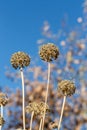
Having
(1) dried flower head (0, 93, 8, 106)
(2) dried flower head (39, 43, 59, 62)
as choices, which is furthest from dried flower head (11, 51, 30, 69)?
(1) dried flower head (0, 93, 8, 106)

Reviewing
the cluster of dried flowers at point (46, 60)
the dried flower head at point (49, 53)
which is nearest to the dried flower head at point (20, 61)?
the cluster of dried flowers at point (46, 60)

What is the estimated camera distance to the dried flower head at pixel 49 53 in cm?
477

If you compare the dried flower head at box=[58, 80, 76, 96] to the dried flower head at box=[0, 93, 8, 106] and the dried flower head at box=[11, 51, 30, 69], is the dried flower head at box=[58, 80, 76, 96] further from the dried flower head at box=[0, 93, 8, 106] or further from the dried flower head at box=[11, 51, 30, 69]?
the dried flower head at box=[0, 93, 8, 106]

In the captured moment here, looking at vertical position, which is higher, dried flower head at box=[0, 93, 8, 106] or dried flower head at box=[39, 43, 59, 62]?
dried flower head at box=[39, 43, 59, 62]

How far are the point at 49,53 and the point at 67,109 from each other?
13.9 metres

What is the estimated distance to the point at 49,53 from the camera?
4.77m

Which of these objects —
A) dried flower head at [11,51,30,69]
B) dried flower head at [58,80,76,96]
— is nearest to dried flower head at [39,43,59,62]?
dried flower head at [11,51,30,69]

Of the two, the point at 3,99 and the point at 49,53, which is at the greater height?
the point at 49,53

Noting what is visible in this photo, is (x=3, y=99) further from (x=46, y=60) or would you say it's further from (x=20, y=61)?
(x=46, y=60)

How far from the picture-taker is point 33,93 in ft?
64.3

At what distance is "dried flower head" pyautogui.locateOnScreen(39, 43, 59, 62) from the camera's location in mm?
4766

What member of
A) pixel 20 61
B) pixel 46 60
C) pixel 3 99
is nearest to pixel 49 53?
pixel 46 60

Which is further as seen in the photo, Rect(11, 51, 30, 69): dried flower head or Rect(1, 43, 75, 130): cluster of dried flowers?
Rect(11, 51, 30, 69): dried flower head

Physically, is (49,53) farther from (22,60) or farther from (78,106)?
(78,106)
